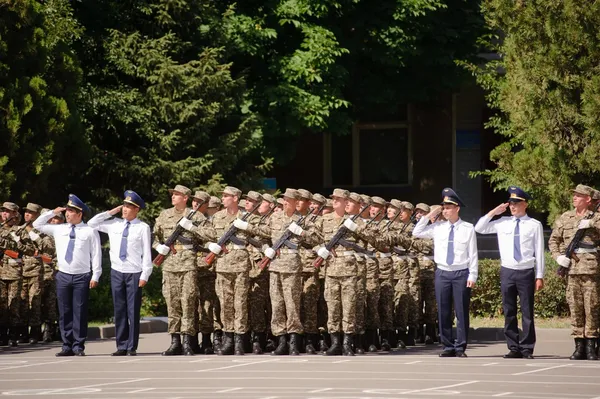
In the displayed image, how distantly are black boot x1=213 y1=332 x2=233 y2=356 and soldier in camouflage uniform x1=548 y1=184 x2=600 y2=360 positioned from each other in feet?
15.5

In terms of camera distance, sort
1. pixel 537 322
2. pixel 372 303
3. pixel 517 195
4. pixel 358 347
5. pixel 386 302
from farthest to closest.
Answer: pixel 537 322 → pixel 386 302 → pixel 372 303 → pixel 358 347 → pixel 517 195

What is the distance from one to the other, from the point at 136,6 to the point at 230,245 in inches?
417

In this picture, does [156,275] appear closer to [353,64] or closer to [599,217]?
[353,64]

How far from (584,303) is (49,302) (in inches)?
358

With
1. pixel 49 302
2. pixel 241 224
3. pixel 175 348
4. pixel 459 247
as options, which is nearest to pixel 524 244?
pixel 459 247

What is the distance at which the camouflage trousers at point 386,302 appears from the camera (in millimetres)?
21516

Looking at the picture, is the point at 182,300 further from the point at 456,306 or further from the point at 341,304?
the point at 456,306

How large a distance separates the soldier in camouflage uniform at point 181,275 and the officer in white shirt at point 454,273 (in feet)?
10.8

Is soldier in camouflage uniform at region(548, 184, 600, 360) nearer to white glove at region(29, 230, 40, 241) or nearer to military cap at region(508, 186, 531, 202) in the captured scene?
military cap at region(508, 186, 531, 202)

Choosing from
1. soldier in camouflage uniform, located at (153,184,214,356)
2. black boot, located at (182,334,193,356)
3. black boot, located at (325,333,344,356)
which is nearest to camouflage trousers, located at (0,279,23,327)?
soldier in camouflage uniform, located at (153,184,214,356)

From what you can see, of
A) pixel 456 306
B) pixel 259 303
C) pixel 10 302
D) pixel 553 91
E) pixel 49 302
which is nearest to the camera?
pixel 456 306

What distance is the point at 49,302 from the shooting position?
2350 cm

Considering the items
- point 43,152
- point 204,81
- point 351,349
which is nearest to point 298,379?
point 351,349

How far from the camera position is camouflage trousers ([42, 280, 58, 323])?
2345 cm
